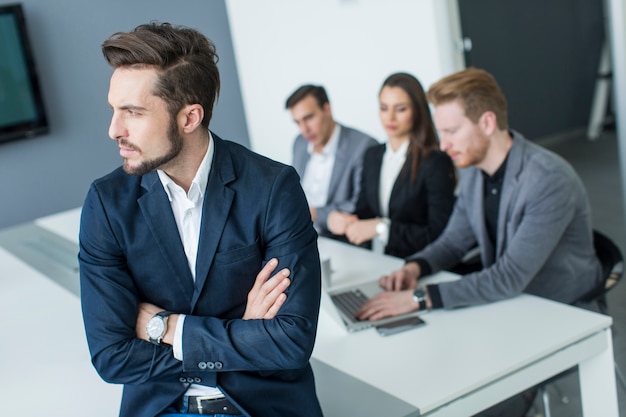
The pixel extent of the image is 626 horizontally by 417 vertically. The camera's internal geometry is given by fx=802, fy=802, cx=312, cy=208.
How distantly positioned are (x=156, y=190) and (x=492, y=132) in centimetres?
145

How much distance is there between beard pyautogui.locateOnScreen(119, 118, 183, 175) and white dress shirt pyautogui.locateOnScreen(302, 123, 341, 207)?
2.49 m

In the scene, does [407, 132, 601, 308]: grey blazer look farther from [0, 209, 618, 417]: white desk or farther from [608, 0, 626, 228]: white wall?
[608, 0, 626, 228]: white wall

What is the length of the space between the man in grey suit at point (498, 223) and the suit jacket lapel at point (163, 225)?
2.91ft

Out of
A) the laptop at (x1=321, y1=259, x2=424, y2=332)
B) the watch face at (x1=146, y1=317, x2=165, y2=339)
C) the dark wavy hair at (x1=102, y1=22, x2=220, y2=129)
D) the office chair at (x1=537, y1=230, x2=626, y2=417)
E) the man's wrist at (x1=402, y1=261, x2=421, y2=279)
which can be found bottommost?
the office chair at (x1=537, y1=230, x2=626, y2=417)

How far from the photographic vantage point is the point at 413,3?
4.92 m

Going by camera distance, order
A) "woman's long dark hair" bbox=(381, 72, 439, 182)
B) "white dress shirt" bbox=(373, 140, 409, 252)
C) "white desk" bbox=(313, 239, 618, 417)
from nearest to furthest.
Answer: "white desk" bbox=(313, 239, 618, 417) → "woman's long dark hair" bbox=(381, 72, 439, 182) → "white dress shirt" bbox=(373, 140, 409, 252)

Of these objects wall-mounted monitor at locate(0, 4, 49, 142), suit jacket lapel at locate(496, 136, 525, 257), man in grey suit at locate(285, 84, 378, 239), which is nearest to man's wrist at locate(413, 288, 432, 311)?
suit jacket lapel at locate(496, 136, 525, 257)

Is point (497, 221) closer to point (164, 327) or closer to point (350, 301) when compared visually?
point (350, 301)

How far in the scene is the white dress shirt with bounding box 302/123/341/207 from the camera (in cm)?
408

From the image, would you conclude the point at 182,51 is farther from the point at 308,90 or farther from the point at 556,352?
the point at 308,90

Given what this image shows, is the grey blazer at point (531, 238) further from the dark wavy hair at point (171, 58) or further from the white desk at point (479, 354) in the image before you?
the dark wavy hair at point (171, 58)

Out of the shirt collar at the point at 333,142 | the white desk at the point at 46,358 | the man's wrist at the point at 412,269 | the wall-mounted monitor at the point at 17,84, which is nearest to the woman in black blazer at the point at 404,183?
the shirt collar at the point at 333,142

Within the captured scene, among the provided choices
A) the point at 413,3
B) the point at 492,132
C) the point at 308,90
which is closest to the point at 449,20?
the point at 413,3

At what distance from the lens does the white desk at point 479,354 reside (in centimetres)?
196
